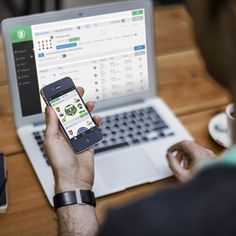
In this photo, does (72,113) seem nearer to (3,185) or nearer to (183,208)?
(3,185)

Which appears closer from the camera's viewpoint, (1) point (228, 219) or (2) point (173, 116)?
(1) point (228, 219)

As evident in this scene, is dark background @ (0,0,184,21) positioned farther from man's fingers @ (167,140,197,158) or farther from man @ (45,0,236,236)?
man @ (45,0,236,236)

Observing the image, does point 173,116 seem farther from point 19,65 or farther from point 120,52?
point 19,65

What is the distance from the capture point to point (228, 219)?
0.63 metres

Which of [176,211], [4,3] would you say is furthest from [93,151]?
[4,3]

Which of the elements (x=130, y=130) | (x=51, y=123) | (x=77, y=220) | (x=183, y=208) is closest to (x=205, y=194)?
(x=183, y=208)

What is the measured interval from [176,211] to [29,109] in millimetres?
840

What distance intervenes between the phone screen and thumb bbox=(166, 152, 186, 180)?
188 millimetres

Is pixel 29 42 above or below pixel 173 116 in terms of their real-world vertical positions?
above

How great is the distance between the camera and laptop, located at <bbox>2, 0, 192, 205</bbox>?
4.39ft

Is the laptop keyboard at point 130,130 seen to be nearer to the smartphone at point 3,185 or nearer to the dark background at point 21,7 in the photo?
the smartphone at point 3,185

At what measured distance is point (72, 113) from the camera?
50.2 inches

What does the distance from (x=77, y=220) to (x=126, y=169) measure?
0.72ft

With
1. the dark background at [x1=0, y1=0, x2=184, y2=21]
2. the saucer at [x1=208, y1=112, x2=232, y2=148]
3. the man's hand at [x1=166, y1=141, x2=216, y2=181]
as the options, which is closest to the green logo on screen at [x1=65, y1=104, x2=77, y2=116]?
the man's hand at [x1=166, y1=141, x2=216, y2=181]
